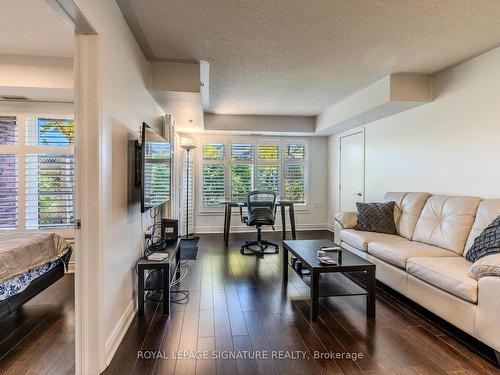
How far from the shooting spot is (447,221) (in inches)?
109

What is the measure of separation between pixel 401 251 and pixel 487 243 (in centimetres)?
65

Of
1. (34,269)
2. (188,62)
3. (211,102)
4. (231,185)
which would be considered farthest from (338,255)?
(231,185)

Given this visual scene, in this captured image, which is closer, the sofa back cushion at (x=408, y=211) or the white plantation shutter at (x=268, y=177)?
the sofa back cushion at (x=408, y=211)

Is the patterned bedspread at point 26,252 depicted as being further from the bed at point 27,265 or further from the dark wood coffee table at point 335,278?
the dark wood coffee table at point 335,278

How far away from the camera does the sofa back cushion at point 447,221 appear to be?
2.59 m

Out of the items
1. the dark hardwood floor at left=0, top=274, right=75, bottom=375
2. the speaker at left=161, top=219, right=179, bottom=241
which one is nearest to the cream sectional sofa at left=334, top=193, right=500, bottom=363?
the speaker at left=161, top=219, right=179, bottom=241

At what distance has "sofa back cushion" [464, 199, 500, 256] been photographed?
2.37 metres

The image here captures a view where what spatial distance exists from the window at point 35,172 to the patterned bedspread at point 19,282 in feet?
3.50

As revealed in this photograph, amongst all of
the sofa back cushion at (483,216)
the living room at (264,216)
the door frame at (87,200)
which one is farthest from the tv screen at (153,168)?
the sofa back cushion at (483,216)

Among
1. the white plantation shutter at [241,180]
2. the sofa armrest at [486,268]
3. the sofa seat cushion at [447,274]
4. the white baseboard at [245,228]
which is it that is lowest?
the white baseboard at [245,228]

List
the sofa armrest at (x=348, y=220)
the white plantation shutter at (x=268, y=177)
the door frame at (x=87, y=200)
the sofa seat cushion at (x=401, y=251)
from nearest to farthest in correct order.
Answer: the door frame at (x=87, y=200), the sofa seat cushion at (x=401, y=251), the sofa armrest at (x=348, y=220), the white plantation shutter at (x=268, y=177)

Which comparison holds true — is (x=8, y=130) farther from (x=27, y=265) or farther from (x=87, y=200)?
(x=87, y=200)

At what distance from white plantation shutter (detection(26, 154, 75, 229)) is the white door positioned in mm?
4480

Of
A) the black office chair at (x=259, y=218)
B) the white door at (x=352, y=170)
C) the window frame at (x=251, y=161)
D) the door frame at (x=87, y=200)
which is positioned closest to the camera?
the door frame at (x=87, y=200)
